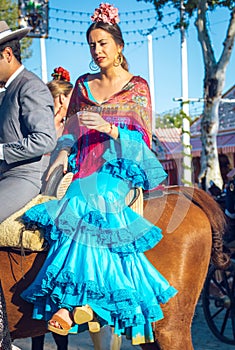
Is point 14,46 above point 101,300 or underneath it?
above

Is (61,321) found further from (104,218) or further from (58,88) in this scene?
(58,88)

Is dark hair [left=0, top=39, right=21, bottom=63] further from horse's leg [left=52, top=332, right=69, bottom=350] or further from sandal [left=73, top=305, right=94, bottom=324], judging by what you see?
horse's leg [left=52, top=332, right=69, bottom=350]

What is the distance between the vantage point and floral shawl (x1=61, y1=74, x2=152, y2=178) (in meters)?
3.08

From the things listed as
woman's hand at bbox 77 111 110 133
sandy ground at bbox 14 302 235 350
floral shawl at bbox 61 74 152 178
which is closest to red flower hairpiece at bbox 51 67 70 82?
floral shawl at bbox 61 74 152 178

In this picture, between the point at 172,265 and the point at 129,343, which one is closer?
the point at 172,265

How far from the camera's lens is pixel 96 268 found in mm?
2893

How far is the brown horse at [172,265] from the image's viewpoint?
3182mm

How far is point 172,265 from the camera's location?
327 centimetres

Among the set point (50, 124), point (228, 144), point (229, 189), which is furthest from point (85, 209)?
point (228, 144)

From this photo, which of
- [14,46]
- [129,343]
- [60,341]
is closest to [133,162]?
[14,46]

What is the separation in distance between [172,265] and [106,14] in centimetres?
155

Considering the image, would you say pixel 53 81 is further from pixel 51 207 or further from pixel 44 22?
pixel 44 22

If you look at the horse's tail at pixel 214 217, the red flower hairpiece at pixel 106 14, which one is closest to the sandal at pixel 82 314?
the horse's tail at pixel 214 217

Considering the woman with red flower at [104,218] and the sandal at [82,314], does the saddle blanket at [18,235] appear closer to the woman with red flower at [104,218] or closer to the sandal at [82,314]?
the woman with red flower at [104,218]
